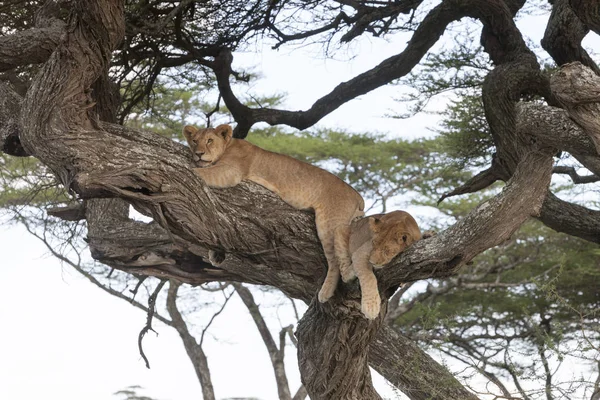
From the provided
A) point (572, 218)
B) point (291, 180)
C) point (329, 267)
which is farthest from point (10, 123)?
point (572, 218)

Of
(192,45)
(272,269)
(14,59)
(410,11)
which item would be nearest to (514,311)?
(410,11)

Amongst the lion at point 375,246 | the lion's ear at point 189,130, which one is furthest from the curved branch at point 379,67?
the lion at point 375,246

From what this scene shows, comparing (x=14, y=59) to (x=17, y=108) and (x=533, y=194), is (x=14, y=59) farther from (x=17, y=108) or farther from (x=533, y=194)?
(x=533, y=194)

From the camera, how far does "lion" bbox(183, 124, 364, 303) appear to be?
14.5 feet

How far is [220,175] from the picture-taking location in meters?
4.51

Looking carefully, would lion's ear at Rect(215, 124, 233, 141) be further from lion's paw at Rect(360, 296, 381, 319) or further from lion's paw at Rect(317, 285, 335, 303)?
lion's paw at Rect(360, 296, 381, 319)

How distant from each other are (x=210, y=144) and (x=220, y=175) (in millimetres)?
178

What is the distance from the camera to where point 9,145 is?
4.98 m

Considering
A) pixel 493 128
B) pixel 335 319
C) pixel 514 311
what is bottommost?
pixel 335 319

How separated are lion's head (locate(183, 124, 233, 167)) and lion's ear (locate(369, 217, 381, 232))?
1020 mm

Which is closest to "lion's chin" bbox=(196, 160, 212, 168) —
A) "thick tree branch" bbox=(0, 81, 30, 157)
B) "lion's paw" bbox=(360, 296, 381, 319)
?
"thick tree branch" bbox=(0, 81, 30, 157)

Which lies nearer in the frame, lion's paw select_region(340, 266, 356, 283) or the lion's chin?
lion's paw select_region(340, 266, 356, 283)

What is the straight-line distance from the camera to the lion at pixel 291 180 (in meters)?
4.42

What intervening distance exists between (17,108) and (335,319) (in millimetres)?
2161
